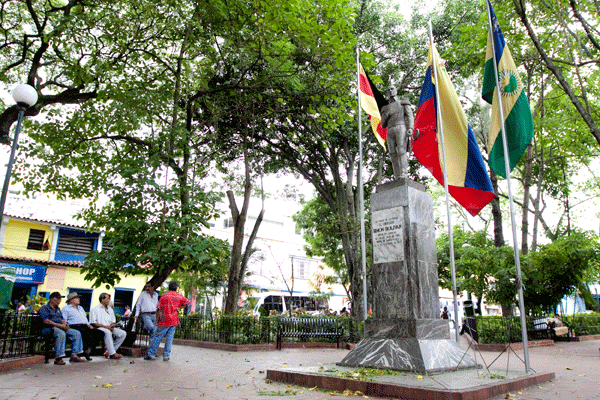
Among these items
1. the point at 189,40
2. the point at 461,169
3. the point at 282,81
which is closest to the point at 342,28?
the point at 282,81

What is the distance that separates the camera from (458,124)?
8961 mm

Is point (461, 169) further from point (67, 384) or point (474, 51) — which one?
point (67, 384)

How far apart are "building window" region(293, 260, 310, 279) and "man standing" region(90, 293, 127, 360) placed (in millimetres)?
31104

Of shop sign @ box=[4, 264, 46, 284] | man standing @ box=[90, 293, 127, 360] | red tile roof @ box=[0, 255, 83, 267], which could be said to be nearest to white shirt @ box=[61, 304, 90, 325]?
man standing @ box=[90, 293, 127, 360]

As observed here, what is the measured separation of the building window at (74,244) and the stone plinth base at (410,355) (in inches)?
877

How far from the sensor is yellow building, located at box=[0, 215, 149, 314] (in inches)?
888

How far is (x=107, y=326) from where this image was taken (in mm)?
8891

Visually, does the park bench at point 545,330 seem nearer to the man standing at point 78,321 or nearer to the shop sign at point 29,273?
the man standing at point 78,321

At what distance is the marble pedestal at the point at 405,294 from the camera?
645cm

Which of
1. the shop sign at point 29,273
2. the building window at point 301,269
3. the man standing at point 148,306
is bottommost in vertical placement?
the man standing at point 148,306

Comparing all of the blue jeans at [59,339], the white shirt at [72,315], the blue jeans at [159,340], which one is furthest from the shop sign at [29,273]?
the blue jeans at [159,340]

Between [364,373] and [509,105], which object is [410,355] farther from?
[509,105]

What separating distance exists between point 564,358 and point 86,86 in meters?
14.9

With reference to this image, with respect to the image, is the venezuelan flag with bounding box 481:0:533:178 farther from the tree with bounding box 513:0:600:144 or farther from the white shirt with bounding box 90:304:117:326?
the white shirt with bounding box 90:304:117:326
